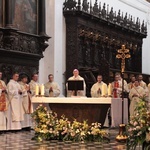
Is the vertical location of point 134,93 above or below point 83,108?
above

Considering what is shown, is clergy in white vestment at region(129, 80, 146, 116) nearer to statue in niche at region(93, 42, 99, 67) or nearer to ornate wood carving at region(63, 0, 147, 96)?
ornate wood carving at region(63, 0, 147, 96)

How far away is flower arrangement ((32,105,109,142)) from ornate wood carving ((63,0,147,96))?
6553 millimetres

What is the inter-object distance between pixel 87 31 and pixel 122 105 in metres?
8.75

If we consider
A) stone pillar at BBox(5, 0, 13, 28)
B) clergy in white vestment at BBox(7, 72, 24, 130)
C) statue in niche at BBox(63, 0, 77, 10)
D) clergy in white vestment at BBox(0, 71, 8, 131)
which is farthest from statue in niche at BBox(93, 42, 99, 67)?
clergy in white vestment at BBox(0, 71, 8, 131)

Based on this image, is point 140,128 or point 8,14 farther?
point 8,14

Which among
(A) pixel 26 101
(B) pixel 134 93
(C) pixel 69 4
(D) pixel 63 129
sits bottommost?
(D) pixel 63 129

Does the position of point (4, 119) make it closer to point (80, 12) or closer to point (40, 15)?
point (40, 15)

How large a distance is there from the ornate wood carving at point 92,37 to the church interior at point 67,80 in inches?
1.7

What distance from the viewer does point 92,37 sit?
21000 mm

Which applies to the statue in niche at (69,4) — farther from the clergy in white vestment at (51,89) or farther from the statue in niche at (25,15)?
the clergy in white vestment at (51,89)

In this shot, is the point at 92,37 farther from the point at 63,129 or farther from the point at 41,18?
the point at 63,129

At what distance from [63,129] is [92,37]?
975cm

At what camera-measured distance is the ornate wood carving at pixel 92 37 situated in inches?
764

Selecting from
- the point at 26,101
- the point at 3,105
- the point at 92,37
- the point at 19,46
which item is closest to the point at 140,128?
the point at 3,105
